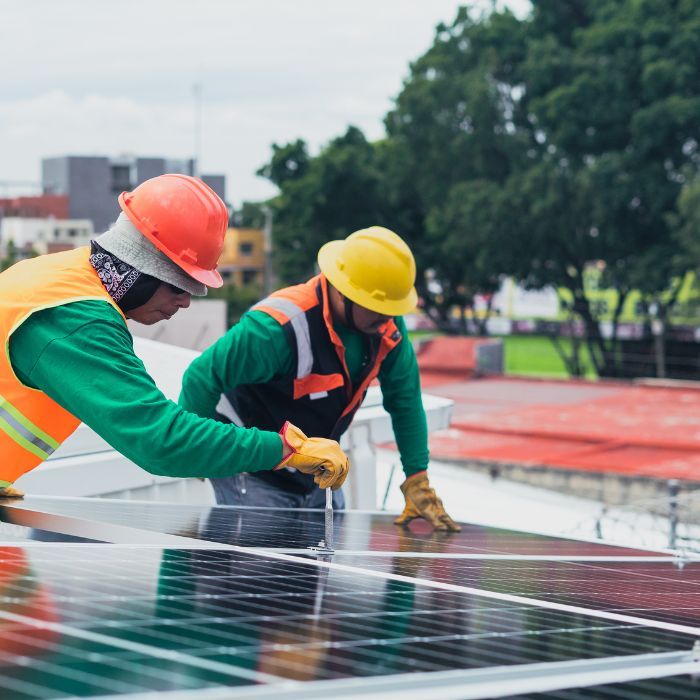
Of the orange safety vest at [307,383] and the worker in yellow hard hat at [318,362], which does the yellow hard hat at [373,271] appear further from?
the orange safety vest at [307,383]

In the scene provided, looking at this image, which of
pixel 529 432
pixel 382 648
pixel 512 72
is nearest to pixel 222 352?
pixel 382 648

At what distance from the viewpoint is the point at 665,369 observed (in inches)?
1414

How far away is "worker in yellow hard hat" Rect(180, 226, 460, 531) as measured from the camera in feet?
18.0

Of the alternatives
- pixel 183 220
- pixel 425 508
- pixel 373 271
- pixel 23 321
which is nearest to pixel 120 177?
pixel 373 271

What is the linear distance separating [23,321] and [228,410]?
257 centimetres

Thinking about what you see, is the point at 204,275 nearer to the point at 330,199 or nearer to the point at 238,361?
the point at 238,361

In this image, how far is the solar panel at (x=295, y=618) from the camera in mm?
2107

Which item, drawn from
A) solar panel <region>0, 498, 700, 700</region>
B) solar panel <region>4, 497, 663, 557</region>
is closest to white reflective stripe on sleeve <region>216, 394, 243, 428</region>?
solar panel <region>4, 497, 663, 557</region>

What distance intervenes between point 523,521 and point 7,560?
10.9 meters

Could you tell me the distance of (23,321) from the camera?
10.8ft

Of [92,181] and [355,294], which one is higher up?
[92,181]

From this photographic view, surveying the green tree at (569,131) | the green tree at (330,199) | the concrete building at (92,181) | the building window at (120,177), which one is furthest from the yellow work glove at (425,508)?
the building window at (120,177)

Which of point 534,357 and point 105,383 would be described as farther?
point 534,357

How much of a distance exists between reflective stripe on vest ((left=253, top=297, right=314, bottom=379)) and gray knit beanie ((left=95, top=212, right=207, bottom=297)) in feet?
5.62
